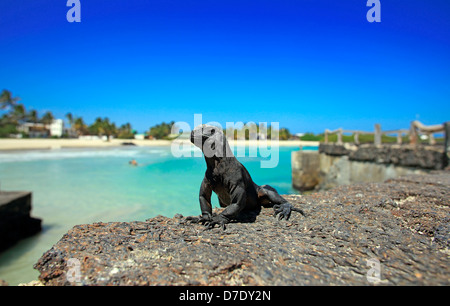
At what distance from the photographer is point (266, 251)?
1.87m

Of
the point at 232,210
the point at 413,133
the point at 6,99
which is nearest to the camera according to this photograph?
→ the point at 232,210

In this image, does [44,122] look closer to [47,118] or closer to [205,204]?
[47,118]

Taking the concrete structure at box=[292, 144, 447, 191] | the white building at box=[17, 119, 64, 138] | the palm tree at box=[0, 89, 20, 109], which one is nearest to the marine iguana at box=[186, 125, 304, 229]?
the concrete structure at box=[292, 144, 447, 191]

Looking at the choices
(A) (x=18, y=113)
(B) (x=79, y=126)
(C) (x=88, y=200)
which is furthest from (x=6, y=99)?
(C) (x=88, y=200)

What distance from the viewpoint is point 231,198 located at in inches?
101

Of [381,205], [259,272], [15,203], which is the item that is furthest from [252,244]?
[15,203]

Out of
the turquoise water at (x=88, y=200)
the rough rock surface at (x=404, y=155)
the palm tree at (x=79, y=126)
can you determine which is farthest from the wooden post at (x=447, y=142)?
the palm tree at (x=79, y=126)

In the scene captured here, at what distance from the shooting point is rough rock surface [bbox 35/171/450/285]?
1519 mm

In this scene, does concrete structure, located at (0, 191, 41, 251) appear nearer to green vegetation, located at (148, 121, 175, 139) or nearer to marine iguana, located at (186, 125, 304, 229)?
marine iguana, located at (186, 125, 304, 229)

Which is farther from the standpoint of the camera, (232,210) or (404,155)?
(404,155)

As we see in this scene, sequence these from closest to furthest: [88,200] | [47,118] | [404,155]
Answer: [404,155], [88,200], [47,118]

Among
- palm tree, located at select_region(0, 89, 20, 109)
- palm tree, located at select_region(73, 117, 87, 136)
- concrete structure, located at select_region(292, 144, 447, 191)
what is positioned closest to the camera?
concrete structure, located at select_region(292, 144, 447, 191)

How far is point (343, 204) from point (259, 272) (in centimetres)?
208
